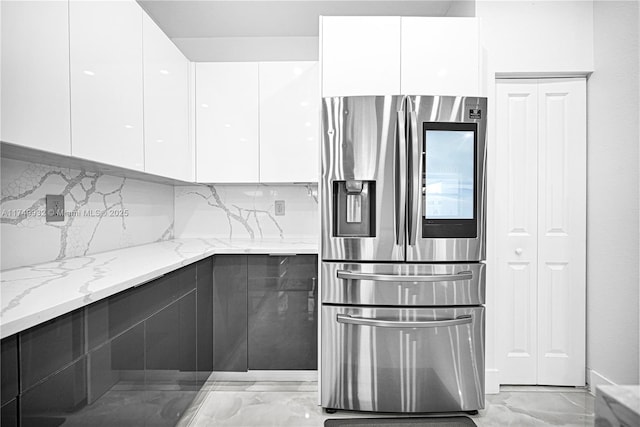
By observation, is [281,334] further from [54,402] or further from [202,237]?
[54,402]

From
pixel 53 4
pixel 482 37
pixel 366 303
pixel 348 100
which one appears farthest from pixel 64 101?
pixel 482 37

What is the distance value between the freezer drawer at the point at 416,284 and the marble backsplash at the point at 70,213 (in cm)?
143

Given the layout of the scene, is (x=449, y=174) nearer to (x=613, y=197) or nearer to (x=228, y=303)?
(x=613, y=197)

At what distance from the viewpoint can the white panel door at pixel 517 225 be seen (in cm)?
254

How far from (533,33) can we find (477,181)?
116 cm

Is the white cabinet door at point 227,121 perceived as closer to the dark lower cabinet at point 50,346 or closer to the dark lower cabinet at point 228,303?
the dark lower cabinet at point 228,303

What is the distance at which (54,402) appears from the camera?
1.04 metres

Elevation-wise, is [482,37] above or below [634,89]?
above

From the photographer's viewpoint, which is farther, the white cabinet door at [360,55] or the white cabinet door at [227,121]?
the white cabinet door at [227,121]

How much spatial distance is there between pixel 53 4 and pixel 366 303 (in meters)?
1.93

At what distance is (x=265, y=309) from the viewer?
253cm

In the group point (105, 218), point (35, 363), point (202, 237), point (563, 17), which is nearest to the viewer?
point (35, 363)

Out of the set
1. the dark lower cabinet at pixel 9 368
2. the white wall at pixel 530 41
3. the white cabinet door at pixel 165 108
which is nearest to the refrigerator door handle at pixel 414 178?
the white wall at pixel 530 41

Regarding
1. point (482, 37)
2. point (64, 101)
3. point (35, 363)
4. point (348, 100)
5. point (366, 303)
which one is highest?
point (482, 37)
